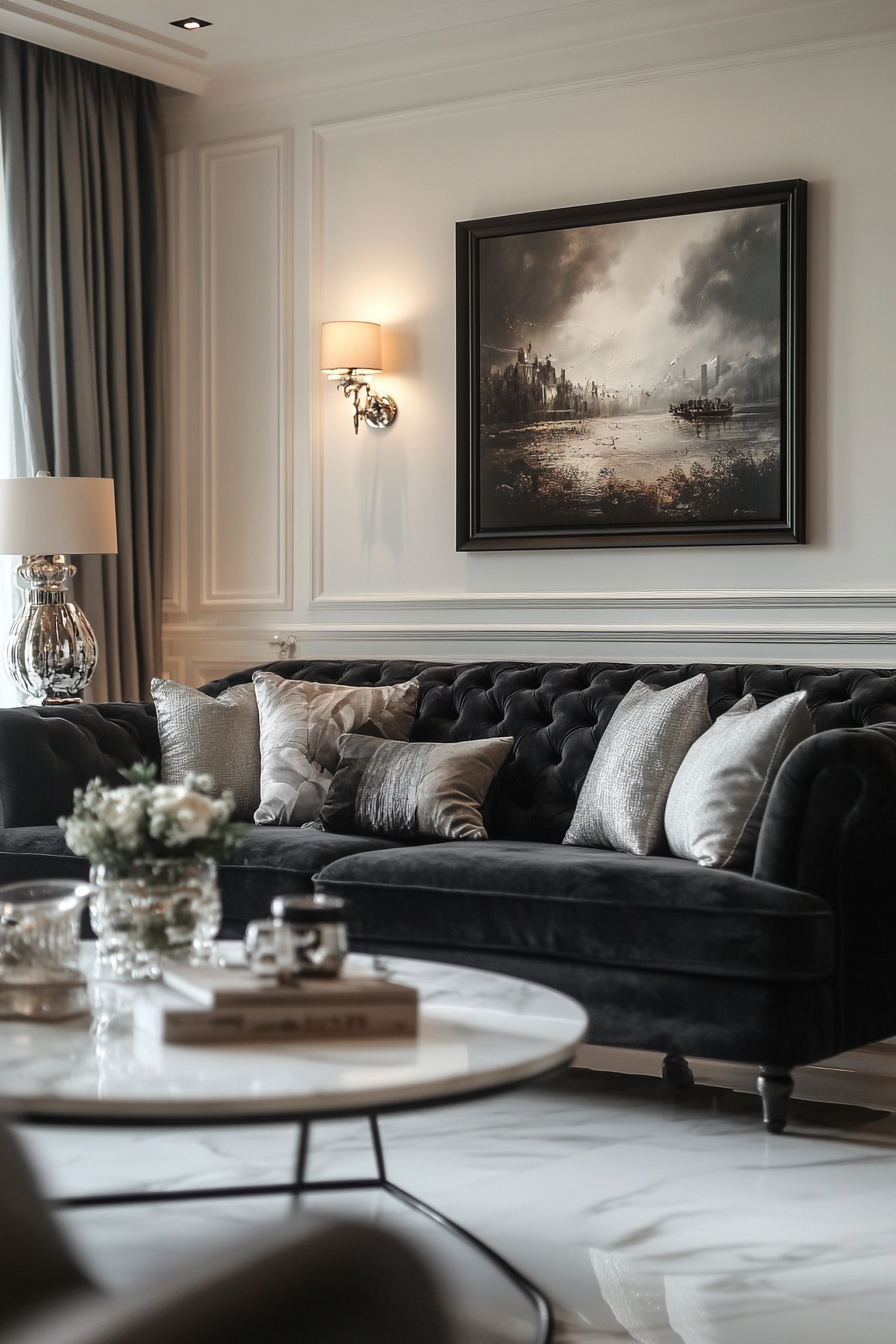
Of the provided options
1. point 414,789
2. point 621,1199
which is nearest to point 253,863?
point 414,789

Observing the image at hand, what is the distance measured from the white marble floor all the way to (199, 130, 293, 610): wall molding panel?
2.34m

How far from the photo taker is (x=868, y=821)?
9.41 feet

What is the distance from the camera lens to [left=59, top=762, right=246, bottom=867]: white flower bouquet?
207 centimetres

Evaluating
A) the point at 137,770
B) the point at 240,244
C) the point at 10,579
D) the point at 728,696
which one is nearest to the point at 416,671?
the point at 728,696

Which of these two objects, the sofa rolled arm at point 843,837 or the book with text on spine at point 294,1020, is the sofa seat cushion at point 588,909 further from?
the book with text on spine at point 294,1020

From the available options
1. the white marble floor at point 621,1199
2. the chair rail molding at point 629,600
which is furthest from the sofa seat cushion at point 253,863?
the chair rail molding at point 629,600

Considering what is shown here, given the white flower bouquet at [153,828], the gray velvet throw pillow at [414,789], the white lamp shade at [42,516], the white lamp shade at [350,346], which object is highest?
the white lamp shade at [350,346]

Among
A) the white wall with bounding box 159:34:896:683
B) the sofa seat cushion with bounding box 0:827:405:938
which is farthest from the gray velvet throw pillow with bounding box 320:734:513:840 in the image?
the white wall with bounding box 159:34:896:683

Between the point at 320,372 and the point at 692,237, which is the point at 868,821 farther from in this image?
the point at 320,372

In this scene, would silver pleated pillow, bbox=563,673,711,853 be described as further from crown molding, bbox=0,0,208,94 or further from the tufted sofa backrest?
crown molding, bbox=0,0,208,94

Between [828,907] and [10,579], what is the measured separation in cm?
293

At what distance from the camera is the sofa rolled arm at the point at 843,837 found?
285 cm

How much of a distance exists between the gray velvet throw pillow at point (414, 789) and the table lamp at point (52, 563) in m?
1.08

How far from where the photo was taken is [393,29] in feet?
14.9
